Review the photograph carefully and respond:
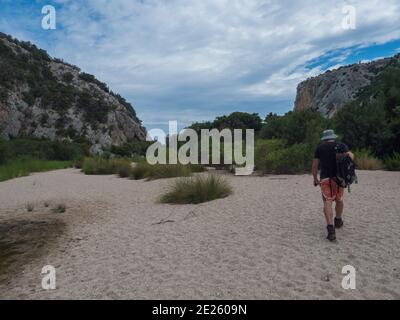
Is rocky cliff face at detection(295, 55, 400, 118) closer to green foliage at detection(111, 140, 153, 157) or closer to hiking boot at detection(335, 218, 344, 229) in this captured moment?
green foliage at detection(111, 140, 153, 157)

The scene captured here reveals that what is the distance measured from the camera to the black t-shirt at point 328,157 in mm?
5559

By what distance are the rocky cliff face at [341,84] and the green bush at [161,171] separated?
33.2 m

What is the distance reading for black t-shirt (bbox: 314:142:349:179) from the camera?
5.56 meters

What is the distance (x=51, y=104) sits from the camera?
2172 inches

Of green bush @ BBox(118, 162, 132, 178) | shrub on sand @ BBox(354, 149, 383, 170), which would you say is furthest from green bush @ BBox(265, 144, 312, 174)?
green bush @ BBox(118, 162, 132, 178)

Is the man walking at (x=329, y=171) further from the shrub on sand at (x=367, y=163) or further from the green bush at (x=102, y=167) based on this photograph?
the green bush at (x=102, y=167)

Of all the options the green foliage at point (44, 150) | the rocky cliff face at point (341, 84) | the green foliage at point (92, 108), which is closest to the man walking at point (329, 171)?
the green foliage at point (44, 150)

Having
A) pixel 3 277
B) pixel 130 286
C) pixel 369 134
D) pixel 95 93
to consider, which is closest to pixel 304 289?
pixel 130 286

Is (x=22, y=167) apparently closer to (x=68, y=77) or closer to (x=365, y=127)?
(x=365, y=127)

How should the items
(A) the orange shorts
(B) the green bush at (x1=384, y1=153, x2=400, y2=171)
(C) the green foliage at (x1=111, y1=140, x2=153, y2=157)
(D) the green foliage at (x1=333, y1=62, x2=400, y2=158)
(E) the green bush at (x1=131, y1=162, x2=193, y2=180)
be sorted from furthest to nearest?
(C) the green foliage at (x1=111, y1=140, x2=153, y2=157) < (D) the green foliage at (x1=333, y1=62, x2=400, y2=158) < (E) the green bush at (x1=131, y1=162, x2=193, y2=180) < (B) the green bush at (x1=384, y1=153, x2=400, y2=171) < (A) the orange shorts

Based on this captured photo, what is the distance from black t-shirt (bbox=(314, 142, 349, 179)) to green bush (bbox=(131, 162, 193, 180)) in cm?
1057

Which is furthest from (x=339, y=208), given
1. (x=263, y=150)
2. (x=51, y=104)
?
(x=51, y=104)

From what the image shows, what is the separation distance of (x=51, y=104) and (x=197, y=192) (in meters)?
51.0
